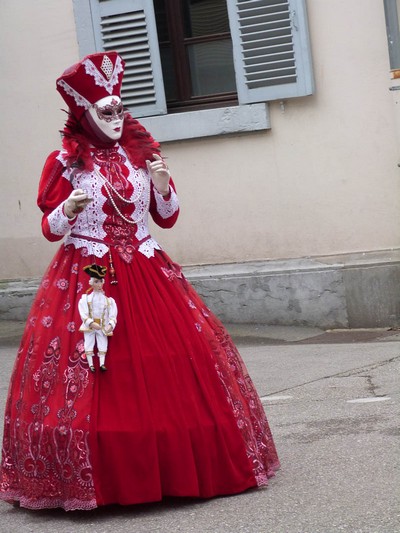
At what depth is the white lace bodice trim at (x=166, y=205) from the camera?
5324 millimetres

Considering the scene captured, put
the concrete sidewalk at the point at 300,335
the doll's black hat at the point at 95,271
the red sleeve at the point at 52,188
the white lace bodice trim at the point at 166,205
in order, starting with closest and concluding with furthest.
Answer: the doll's black hat at the point at 95,271, the red sleeve at the point at 52,188, the white lace bodice trim at the point at 166,205, the concrete sidewalk at the point at 300,335

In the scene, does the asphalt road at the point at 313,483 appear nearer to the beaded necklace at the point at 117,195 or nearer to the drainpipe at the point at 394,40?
the beaded necklace at the point at 117,195

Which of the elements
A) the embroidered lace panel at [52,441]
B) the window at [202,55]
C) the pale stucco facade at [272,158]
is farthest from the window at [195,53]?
the embroidered lace panel at [52,441]

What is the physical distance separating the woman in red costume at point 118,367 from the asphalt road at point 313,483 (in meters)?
0.09

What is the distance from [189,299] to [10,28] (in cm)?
584

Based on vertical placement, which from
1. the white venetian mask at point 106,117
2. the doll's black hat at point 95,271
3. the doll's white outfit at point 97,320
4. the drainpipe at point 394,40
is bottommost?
the doll's white outfit at point 97,320

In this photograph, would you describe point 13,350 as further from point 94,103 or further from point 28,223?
point 94,103

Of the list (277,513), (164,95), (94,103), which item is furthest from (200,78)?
(277,513)

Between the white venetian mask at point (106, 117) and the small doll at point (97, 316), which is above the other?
the white venetian mask at point (106, 117)

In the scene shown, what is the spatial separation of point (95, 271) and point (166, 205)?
0.55 metres

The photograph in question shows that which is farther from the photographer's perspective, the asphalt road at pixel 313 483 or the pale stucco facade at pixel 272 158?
the pale stucco facade at pixel 272 158

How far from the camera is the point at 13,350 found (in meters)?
9.74

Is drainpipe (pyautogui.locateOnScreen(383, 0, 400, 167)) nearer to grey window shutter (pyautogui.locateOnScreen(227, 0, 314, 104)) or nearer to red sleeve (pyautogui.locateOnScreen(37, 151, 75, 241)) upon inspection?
grey window shutter (pyautogui.locateOnScreen(227, 0, 314, 104))

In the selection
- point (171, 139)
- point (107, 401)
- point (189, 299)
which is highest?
point (171, 139)
